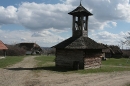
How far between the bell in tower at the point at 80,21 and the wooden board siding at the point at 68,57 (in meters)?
2.73

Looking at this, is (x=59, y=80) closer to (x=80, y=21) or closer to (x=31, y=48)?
(x=80, y=21)

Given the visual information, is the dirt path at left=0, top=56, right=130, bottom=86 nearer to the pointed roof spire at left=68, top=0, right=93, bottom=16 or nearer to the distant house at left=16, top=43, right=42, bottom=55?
the pointed roof spire at left=68, top=0, right=93, bottom=16

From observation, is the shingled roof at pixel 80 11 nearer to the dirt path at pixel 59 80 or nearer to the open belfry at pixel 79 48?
the open belfry at pixel 79 48

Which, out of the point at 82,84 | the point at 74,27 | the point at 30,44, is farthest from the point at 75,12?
the point at 30,44

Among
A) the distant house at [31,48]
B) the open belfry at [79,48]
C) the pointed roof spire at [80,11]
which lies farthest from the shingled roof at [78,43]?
the distant house at [31,48]

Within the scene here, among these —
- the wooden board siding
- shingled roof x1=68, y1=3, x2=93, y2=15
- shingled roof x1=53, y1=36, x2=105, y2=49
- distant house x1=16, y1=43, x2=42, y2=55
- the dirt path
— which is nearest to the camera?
the dirt path

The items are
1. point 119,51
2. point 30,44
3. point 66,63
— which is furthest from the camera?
point 30,44

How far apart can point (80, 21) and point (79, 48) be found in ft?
15.1

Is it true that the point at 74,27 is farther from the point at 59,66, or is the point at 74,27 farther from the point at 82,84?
the point at 82,84

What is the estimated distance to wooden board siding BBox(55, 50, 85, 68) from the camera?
2317 cm

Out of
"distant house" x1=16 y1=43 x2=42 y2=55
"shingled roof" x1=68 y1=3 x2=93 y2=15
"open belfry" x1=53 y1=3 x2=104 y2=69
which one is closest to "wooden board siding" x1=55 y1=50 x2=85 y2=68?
"open belfry" x1=53 y1=3 x2=104 y2=69

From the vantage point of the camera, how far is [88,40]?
24.8 meters

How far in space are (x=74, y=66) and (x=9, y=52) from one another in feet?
160

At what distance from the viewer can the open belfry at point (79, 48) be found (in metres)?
23.0
